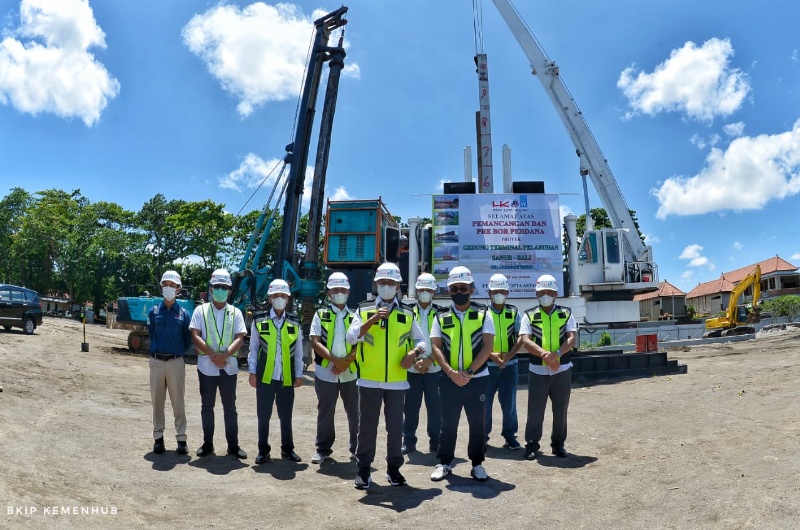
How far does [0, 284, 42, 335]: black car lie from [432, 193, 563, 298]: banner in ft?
47.7

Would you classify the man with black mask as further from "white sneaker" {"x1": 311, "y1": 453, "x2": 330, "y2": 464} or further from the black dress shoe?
the black dress shoe

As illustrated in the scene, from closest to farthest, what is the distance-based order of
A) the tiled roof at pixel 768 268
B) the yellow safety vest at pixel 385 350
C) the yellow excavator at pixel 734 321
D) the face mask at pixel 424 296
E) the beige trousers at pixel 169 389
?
the yellow safety vest at pixel 385 350 → the face mask at pixel 424 296 → the beige trousers at pixel 169 389 → the yellow excavator at pixel 734 321 → the tiled roof at pixel 768 268

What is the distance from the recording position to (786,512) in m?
4.24

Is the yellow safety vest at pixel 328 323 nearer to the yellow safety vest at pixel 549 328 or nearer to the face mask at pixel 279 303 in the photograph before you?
the face mask at pixel 279 303

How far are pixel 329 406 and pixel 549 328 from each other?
2.65 meters

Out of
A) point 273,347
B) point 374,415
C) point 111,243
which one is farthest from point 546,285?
point 111,243

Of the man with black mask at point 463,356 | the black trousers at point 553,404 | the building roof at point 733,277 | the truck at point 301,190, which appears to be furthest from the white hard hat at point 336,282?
the building roof at point 733,277

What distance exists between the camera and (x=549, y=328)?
698 centimetres

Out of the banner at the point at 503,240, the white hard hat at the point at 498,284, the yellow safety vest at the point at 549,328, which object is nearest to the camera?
the yellow safety vest at the point at 549,328

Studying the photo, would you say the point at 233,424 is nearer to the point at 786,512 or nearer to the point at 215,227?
the point at 786,512

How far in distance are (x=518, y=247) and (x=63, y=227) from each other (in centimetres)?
4817

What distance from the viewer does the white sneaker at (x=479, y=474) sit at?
591cm

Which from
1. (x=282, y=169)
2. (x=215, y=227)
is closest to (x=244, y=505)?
(x=282, y=169)

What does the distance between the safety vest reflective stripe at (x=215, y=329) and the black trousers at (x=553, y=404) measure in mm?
3449
